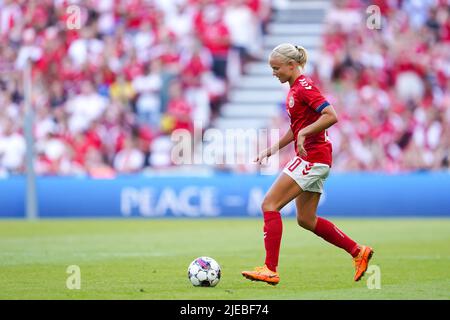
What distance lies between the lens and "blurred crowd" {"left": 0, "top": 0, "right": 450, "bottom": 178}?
23625 mm

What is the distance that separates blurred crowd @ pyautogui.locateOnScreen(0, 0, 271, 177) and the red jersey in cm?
1324

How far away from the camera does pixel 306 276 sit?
1116 centimetres

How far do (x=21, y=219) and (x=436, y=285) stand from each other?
548 inches

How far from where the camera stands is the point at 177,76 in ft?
82.9

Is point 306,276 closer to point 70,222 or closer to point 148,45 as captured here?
point 70,222

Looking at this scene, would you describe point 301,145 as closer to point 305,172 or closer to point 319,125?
point 319,125

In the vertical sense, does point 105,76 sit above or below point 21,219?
above

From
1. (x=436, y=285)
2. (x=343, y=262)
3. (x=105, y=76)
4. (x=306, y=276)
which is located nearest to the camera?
(x=436, y=285)

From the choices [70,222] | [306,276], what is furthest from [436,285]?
[70,222]

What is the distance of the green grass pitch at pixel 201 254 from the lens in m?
9.66

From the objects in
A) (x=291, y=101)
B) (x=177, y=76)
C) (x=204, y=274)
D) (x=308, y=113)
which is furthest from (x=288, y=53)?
(x=177, y=76)

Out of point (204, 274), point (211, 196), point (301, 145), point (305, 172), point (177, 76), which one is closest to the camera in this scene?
point (301, 145)

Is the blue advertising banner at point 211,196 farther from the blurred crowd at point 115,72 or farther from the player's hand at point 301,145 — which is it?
the player's hand at point 301,145

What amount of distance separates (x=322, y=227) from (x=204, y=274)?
1.31 m
